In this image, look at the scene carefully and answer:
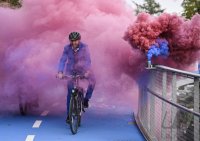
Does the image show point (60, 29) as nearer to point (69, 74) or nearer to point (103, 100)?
point (69, 74)

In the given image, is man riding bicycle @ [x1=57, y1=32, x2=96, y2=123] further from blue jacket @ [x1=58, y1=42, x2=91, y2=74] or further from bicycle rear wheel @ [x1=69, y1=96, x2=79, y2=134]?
bicycle rear wheel @ [x1=69, y1=96, x2=79, y2=134]

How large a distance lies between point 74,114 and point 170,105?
2901 mm

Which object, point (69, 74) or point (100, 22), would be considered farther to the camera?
point (100, 22)

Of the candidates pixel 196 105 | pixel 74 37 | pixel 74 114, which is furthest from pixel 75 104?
pixel 196 105

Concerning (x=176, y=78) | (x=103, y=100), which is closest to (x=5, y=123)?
(x=103, y=100)

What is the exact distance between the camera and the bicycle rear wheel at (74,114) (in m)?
10.2

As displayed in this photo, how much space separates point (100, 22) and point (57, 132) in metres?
2.95

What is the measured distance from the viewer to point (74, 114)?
408 inches

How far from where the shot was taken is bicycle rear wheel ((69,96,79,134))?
1020 cm

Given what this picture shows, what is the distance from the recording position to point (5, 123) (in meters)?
11.6

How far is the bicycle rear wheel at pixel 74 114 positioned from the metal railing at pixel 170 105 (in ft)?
4.35

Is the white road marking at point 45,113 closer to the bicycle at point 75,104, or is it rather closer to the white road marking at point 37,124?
the white road marking at point 37,124

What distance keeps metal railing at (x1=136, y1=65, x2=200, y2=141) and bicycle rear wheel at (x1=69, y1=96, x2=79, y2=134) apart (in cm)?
133

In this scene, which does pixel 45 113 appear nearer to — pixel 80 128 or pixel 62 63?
pixel 80 128
